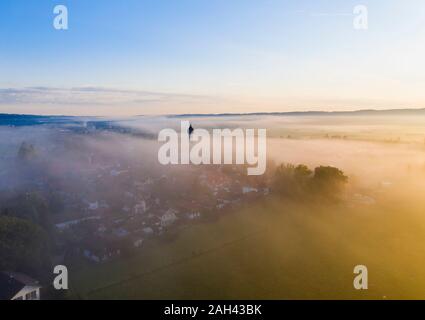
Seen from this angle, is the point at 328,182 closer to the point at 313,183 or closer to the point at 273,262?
the point at 313,183

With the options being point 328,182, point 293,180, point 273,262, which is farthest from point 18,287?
point 328,182

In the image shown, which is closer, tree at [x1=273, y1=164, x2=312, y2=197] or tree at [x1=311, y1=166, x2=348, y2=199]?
tree at [x1=311, y1=166, x2=348, y2=199]

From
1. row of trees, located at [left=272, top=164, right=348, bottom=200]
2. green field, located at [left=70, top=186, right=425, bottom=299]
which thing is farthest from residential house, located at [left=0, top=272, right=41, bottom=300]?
row of trees, located at [left=272, top=164, right=348, bottom=200]

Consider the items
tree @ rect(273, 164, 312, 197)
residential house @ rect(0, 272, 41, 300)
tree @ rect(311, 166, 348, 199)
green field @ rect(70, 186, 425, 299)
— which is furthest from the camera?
tree @ rect(273, 164, 312, 197)

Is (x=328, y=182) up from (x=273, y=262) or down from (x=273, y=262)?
up

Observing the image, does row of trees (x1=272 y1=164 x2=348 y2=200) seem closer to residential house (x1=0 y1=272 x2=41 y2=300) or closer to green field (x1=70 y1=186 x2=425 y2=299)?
green field (x1=70 y1=186 x2=425 y2=299)

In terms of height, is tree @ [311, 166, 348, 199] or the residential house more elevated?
tree @ [311, 166, 348, 199]

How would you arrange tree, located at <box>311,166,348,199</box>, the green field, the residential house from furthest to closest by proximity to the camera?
tree, located at <box>311,166,348,199</box>
the green field
the residential house

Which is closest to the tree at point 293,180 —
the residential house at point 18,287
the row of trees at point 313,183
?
the row of trees at point 313,183

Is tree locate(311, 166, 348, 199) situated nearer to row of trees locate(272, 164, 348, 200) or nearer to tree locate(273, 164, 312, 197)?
row of trees locate(272, 164, 348, 200)

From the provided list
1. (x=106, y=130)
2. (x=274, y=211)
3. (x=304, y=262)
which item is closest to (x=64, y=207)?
(x=274, y=211)
